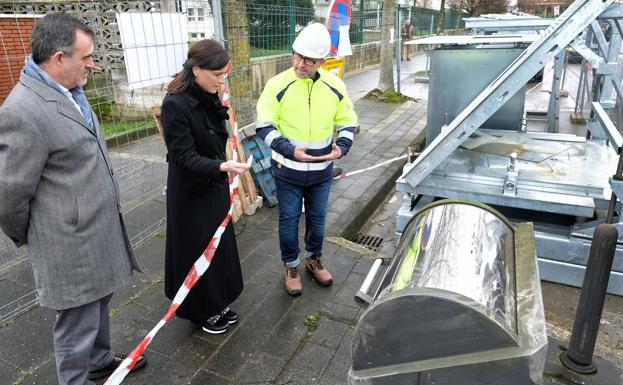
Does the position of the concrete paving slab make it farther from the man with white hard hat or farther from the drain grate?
the drain grate

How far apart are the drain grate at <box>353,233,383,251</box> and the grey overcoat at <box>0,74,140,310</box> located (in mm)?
2868

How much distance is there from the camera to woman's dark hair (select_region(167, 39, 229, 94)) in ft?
7.70

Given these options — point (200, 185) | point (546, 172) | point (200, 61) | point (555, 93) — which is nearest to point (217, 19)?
point (200, 61)

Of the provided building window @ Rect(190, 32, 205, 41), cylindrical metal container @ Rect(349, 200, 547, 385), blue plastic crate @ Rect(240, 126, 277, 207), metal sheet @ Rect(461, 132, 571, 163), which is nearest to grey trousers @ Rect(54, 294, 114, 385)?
cylindrical metal container @ Rect(349, 200, 547, 385)

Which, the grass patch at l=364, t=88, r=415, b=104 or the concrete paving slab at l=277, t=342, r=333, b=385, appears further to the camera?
the grass patch at l=364, t=88, r=415, b=104

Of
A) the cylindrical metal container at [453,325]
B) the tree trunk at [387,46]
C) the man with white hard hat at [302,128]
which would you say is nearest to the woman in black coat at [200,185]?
the man with white hard hat at [302,128]

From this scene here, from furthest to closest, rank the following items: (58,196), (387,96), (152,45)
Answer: (387,96)
(152,45)
(58,196)

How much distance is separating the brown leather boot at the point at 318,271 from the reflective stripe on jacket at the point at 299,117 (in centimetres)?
70

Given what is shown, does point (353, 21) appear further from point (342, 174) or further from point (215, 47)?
point (215, 47)

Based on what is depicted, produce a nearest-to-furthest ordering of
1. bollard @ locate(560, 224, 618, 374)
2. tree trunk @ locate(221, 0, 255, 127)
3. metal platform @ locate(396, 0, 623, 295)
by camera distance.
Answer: bollard @ locate(560, 224, 618, 374), metal platform @ locate(396, 0, 623, 295), tree trunk @ locate(221, 0, 255, 127)

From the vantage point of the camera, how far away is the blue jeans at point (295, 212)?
322cm

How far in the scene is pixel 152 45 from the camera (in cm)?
363

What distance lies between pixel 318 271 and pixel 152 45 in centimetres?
227

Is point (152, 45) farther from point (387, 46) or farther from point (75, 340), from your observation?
point (387, 46)
